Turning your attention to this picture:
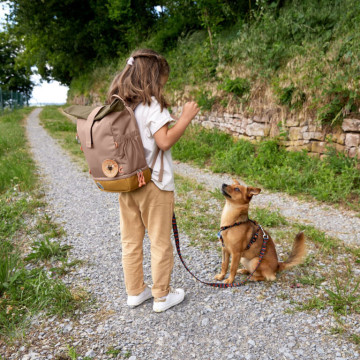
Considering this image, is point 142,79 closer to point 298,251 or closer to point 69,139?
point 298,251

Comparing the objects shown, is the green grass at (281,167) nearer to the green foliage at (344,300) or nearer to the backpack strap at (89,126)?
the green foliage at (344,300)

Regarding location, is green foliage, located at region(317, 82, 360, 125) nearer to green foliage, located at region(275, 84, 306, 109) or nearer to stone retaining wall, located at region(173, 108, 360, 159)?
stone retaining wall, located at region(173, 108, 360, 159)

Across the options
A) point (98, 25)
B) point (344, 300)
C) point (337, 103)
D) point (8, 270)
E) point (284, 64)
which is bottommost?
point (344, 300)

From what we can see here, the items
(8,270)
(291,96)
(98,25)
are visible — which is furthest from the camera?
(98,25)

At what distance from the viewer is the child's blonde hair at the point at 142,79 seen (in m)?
2.33

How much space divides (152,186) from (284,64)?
22.4 feet

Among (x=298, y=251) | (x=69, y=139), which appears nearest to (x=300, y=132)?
(x=298, y=251)

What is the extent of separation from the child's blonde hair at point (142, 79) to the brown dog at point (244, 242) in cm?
117

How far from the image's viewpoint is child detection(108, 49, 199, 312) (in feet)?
7.57

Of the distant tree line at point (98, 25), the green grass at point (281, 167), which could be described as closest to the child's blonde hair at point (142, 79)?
the green grass at point (281, 167)

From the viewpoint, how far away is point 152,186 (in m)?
2.47

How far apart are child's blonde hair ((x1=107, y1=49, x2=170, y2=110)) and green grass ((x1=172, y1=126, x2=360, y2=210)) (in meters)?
4.21

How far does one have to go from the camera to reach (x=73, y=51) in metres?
22.4

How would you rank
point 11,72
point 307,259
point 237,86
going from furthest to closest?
point 11,72 → point 237,86 → point 307,259
